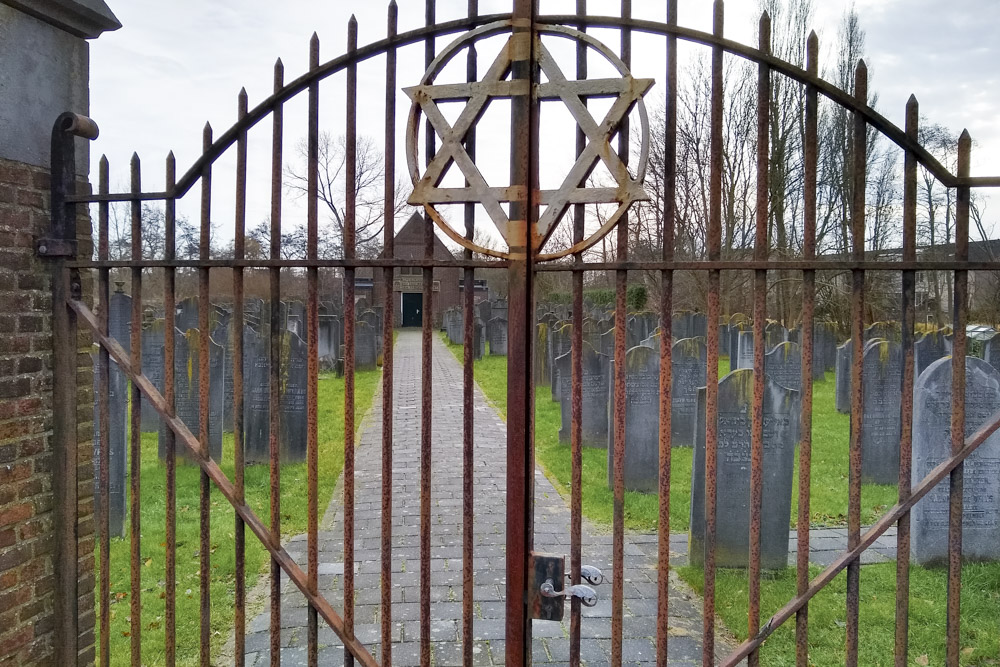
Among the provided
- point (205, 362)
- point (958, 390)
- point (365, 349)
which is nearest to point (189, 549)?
point (205, 362)

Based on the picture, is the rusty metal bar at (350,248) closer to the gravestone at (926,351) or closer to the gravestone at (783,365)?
the gravestone at (926,351)

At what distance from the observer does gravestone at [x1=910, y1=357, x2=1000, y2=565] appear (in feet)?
15.9

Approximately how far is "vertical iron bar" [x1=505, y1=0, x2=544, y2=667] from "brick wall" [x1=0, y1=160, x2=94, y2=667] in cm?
183

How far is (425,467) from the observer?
7.39 feet

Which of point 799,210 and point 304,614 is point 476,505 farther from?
point 799,210

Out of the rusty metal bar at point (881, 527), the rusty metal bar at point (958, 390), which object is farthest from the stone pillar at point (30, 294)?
the rusty metal bar at point (958, 390)

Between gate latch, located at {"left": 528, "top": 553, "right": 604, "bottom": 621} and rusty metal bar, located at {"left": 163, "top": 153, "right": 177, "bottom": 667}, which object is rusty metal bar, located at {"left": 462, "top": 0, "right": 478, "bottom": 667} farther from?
rusty metal bar, located at {"left": 163, "top": 153, "right": 177, "bottom": 667}

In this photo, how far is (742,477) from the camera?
484 cm

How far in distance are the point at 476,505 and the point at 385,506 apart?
13.2ft

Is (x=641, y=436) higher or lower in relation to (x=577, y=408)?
lower

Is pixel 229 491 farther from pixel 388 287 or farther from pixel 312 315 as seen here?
pixel 388 287

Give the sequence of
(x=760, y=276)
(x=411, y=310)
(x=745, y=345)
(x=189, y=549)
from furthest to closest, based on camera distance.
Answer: (x=411, y=310) → (x=745, y=345) → (x=189, y=549) → (x=760, y=276)

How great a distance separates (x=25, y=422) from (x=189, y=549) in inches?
119

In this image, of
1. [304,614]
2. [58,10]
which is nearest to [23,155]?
[58,10]
